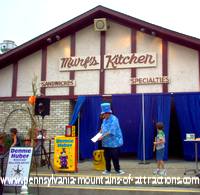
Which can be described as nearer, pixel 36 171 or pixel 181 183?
pixel 181 183

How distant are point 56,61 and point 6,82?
222 cm

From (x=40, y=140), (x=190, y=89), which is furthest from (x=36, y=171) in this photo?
(x=190, y=89)

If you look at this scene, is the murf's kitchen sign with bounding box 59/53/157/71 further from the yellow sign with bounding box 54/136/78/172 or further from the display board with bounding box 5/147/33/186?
the display board with bounding box 5/147/33/186

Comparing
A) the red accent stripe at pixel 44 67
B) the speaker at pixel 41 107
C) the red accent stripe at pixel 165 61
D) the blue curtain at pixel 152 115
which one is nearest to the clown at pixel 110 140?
the speaker at pixel 41 107

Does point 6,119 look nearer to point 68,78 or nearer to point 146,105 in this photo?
point 68,78

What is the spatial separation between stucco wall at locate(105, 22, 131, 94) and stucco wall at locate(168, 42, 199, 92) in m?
1.52

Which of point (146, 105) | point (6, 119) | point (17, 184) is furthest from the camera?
point (6, 119)

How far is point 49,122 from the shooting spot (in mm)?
13695

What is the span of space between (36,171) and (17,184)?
172 cm

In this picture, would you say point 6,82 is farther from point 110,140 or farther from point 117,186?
point 117,186

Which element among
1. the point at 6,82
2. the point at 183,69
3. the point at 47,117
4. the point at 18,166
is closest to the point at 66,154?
the point at 18,166

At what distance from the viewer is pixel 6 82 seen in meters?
14.4

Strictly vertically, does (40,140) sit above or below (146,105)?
below

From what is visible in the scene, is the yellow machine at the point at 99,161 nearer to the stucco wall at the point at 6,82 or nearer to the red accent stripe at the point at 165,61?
the red accent stripe at the point at 165,61
